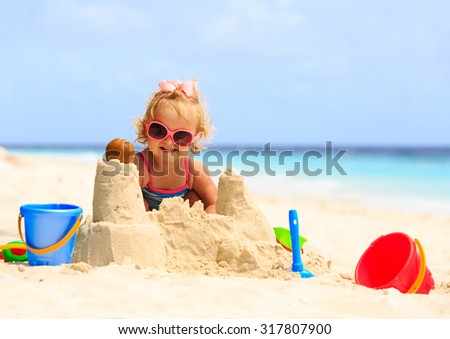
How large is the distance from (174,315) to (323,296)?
2.33ft

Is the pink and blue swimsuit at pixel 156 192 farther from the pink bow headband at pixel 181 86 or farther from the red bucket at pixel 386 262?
the red bucket at pixel 386 262

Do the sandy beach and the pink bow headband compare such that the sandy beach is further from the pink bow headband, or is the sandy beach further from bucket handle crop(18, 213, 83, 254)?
the pink bow headband

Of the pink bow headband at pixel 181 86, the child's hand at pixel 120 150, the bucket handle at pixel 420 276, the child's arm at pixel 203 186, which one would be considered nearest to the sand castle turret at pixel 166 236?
the child's hand at pixel 120 150

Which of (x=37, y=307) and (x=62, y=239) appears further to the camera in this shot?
(x=62, y=239)

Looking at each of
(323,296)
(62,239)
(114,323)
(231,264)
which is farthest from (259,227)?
(114,323)

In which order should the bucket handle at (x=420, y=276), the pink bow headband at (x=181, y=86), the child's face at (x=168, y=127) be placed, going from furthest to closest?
the pink bow headband at (x=181, y=86), the child's face at (x=168, y=127), the bucket handle at (x=420, y=276)

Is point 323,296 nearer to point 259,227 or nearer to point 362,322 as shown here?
point 362,322

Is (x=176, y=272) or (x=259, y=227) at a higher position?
(x=259, y=227)

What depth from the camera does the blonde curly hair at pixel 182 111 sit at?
3.65m

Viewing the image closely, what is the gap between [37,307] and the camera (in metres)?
2.34

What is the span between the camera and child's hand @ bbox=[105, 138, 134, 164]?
327 cm

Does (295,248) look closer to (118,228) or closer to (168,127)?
(118,228)

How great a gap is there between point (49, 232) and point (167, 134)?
969mm

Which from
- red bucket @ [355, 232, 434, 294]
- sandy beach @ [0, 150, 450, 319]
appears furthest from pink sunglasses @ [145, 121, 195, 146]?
red bucket @ [355, 232, 434, 294]
